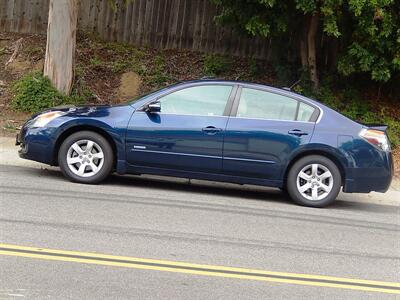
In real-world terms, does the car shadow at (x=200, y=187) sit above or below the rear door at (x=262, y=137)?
below

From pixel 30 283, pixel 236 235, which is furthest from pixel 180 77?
pixel 30 283

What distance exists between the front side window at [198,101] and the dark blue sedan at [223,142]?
1cm

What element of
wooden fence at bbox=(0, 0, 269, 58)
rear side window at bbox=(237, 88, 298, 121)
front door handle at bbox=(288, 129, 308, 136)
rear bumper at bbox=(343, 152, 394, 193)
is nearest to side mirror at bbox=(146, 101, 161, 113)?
rear side window at bbox=(237, 88, 298, 121)

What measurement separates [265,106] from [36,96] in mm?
6087

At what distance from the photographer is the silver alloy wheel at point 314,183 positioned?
27.8 feet

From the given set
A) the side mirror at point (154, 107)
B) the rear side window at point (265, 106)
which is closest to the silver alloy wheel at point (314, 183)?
the rear side window at point (265, 106)

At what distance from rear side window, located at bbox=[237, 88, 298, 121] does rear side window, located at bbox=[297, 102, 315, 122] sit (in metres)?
0.07

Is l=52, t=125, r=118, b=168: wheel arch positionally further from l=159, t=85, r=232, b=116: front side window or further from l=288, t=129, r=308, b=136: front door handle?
l=288, t=129, r=308, b=136: front door handle

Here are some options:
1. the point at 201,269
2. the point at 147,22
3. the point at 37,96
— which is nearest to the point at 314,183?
the point at 201,269

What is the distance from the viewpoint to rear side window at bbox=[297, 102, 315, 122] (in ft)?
27.9

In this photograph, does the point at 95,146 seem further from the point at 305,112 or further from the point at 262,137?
the point at 305,112

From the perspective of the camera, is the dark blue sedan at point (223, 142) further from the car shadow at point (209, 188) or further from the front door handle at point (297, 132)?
the car shadow at point (209, 188)

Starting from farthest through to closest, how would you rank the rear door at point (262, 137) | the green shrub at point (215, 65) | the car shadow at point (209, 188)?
1. the green shrub at point (215, 65)
2. the car shadow at point (209, 188)
3. the rear door at point (262, 137)

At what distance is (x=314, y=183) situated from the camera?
8516 mm
